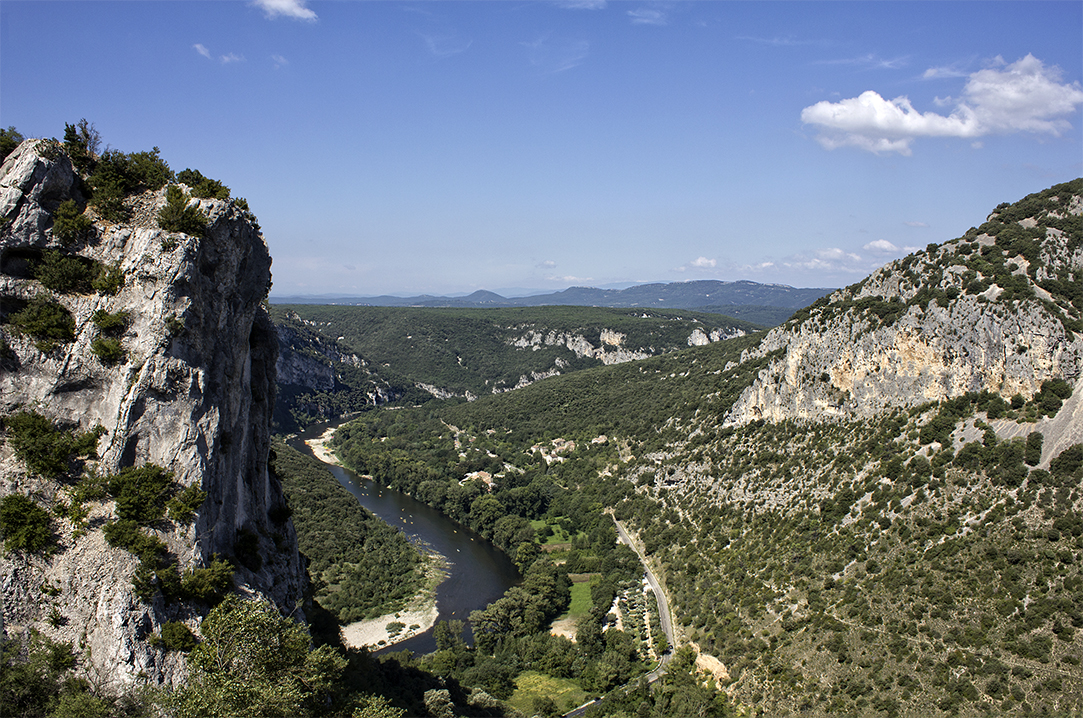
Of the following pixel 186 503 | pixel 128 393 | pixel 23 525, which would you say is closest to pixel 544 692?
pixel 186 503

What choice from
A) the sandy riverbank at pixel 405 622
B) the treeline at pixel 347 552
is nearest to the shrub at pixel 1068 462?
the sandy riverbank at pixel 405 622

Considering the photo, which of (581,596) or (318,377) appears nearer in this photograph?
(581,596)

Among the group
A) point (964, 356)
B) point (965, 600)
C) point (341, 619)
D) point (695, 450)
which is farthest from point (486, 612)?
point (964, 356)

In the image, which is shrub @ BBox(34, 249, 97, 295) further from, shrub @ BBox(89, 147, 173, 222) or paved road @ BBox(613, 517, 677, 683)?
paved road @ BBox(613, 517, 677, 683)

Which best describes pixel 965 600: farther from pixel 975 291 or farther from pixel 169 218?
pixel 169 218

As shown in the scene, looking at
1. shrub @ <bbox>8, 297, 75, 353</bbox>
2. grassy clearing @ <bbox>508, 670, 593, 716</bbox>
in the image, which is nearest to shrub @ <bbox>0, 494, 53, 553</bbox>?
shrub @ <bbox>8, 297, 75, 353</bbox>

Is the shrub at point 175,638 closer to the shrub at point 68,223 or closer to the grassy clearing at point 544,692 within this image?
the shrub at point 68,223

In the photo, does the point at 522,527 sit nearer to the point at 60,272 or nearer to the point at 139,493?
the point at 139,493
